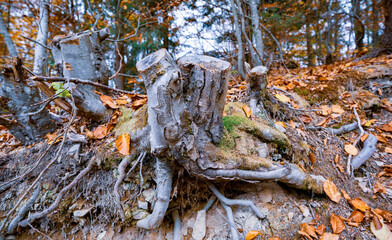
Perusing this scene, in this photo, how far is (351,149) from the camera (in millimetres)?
2080

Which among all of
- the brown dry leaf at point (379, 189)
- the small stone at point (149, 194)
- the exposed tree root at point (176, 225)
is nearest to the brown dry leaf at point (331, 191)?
the brown dry leaf at point (379, 189)

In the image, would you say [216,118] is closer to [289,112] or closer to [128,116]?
[128,116]

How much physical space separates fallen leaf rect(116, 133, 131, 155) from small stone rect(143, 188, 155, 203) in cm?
44

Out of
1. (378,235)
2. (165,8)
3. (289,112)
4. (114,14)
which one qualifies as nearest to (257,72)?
(289,112)

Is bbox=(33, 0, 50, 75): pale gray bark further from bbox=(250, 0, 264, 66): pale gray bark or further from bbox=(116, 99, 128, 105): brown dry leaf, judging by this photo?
bbox=(250, 0, 264, 66): pale gray bark

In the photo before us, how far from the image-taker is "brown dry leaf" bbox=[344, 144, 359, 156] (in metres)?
2.04

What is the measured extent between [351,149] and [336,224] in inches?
42.6

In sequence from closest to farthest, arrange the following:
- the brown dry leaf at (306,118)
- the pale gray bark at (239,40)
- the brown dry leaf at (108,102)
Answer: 1. the brown dry leaf at (108,102)
2. the brown dry leaf at (306,118)
3. the pale gray bark at (239,40)

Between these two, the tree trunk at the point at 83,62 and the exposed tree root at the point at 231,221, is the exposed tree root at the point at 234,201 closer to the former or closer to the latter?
the exposed tree root at the point at 231,221

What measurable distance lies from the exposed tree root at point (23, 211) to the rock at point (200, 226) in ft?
5.54

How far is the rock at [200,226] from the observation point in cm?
150

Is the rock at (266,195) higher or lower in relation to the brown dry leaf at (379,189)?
higher

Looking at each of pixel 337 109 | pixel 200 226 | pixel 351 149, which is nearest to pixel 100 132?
pixel 200 226

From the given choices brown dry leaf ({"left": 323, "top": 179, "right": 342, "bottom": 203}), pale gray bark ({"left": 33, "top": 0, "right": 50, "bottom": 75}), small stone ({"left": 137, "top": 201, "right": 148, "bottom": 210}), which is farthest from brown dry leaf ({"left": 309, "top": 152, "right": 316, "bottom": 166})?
pale gray bark ({"left": 33, "top": 0, "right": 50, "bottom": 75})
